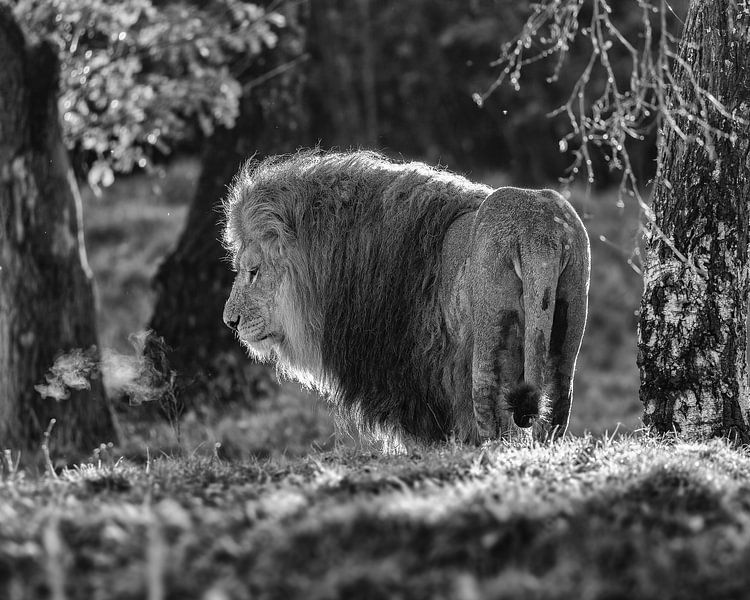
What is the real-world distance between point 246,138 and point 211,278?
5.24 ft

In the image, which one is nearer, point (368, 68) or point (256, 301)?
point (256, 301)

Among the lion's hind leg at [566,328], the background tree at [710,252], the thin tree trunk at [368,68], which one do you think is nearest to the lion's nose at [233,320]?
the lion's hind leg at [566,328]

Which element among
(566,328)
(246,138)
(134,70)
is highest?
(134,70)

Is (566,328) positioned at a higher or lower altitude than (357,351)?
higher

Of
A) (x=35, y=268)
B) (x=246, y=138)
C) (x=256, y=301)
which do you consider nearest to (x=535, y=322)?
(x=256, y=301)

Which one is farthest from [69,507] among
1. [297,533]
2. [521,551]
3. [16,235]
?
[16,235]

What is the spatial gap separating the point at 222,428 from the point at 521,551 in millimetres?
6322

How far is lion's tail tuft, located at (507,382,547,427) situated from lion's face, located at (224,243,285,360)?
5.30ft

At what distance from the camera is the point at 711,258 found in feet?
19.8

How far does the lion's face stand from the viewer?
6.42m

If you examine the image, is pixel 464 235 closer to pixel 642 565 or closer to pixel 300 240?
pixel 300 240

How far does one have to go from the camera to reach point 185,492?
4.57m

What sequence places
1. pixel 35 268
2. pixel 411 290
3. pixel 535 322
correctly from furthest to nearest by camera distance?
1. pixel 35 268
2. pixel 411 290
3. pixel 535 322

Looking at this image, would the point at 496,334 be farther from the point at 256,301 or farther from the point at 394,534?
the point at 394,534
